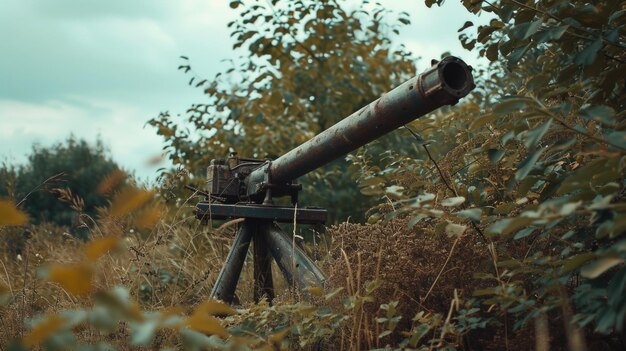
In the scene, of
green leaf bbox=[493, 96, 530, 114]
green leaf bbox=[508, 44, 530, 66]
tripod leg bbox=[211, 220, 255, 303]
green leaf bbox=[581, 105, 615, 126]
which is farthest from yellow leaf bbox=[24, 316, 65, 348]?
tripod leg bbox=[211, 220, 255, 303]

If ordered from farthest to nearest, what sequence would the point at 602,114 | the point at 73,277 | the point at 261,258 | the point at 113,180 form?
1. the point at 261,258
2. the point at 602,114
3. the point at 113,180
4. the point at 73,277

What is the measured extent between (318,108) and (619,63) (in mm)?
6966

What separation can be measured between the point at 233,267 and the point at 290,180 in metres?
0.56

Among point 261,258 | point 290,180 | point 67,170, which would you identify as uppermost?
point 67,170

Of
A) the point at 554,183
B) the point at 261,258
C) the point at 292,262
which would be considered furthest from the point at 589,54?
the point at 261,258

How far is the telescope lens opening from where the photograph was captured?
2.96 meters

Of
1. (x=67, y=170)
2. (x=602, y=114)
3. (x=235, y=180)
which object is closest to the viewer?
(x=602, y=114)

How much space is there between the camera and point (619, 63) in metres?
3.03

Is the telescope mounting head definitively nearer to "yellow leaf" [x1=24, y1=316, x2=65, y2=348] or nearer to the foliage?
the foliage

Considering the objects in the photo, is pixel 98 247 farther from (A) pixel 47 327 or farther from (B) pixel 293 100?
(B) pixel 293 100

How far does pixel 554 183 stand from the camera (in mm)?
2883

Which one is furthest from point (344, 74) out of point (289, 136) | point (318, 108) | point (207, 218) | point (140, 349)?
point (140, 349)

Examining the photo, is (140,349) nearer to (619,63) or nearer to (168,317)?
(168,317)

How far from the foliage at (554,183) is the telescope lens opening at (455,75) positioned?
14 cm
